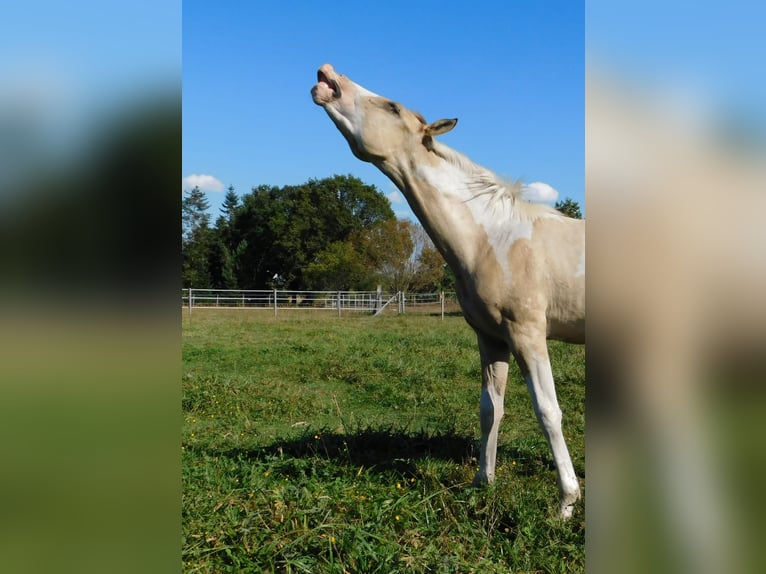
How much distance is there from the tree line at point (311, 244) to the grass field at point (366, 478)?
26.9m

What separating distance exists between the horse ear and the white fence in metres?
23.1

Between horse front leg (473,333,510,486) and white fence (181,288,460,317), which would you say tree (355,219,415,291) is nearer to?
white fence (181,288,460,317)

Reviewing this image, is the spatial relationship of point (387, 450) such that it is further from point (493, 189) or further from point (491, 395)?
point (493, 189)

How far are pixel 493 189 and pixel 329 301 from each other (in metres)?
28.1

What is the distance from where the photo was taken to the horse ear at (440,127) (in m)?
3.26

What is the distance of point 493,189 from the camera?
3.46 m

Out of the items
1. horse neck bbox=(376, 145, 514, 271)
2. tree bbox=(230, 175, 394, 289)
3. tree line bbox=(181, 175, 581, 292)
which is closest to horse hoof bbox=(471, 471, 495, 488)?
horse neck bbox=(376, 145, 514, 271)

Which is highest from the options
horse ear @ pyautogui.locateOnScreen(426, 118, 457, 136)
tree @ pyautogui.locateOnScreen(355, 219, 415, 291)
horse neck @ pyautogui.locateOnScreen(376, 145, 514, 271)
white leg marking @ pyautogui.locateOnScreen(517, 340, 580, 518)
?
tree @ pyautogui.locateOnScreen(355, 219, 415, 291)

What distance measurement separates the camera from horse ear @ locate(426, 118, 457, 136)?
326 cm
